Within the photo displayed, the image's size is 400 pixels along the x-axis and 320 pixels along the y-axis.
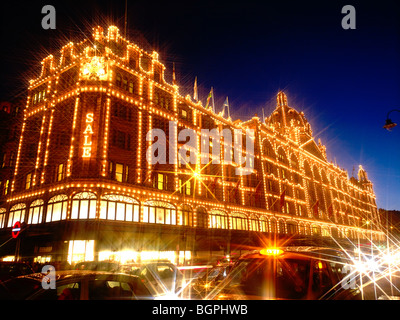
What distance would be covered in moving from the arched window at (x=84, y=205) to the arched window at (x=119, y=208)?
752 millimetres

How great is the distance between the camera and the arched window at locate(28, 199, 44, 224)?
27708 mm

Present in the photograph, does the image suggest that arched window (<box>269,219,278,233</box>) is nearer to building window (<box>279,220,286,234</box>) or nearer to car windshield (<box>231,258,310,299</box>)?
building window (<box>279,220,286,234</box>)

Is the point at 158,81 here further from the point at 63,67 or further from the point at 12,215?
the point at 12,215

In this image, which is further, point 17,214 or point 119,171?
point 17,214

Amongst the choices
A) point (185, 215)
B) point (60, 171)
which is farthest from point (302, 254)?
point (185, 215)

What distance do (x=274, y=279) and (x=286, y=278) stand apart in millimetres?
A: 242

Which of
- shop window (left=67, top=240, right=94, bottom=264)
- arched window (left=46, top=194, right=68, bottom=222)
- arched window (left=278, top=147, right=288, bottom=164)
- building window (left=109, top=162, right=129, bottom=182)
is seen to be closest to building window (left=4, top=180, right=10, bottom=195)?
arched window (left=46, top=194, right=68, bottom=222)

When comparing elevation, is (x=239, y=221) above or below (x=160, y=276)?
above

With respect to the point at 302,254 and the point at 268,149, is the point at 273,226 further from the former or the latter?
the point at 302,254

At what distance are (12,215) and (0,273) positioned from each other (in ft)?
69.4

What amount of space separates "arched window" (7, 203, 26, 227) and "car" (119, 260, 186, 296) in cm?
2448

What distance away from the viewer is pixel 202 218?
3478 centimetres

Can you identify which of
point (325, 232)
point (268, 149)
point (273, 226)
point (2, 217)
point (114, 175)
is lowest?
point (2, 217)
